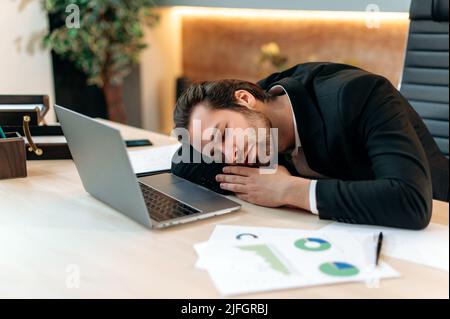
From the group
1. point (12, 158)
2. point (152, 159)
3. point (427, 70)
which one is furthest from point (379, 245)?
point (427, 70)

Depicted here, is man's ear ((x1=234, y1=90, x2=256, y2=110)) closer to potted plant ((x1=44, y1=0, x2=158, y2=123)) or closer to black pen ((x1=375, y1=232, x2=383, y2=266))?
black pen ((x1=375, y1=232, x2=383, y2=266))

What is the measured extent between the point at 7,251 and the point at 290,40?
104 inches

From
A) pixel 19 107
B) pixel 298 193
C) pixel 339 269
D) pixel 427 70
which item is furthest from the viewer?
pixel 427 70

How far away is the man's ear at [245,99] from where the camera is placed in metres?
1.29

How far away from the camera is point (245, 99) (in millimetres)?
1315

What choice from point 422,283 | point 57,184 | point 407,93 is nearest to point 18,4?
point 57,184

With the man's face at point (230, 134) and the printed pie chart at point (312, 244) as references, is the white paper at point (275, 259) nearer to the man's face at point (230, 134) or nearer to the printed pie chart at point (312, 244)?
the printed pie chart at point (312, 244)

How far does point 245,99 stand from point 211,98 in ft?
0.31

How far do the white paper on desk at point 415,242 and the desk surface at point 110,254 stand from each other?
0.03 m

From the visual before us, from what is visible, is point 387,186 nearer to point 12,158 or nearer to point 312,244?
point 312,244

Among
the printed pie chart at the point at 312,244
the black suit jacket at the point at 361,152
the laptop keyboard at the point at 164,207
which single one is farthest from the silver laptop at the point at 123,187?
the printed pie chart at the point at 312,244

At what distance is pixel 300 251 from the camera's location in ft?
3.01

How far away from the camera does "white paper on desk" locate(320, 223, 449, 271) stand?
90 cm
